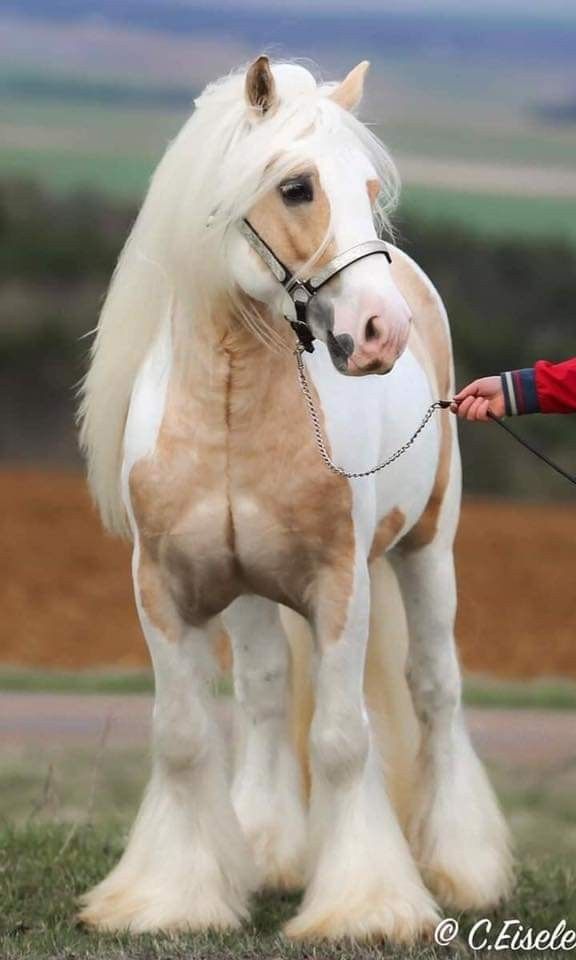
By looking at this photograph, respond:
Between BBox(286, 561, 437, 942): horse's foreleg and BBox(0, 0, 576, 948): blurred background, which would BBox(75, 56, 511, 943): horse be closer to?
BBox(286, 561, 437, 942): horse's foreleg

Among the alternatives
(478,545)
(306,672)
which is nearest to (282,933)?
(306,672)

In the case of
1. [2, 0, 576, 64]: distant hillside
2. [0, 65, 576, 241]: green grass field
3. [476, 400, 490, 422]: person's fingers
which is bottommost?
[476, 400, 490, 422]: person's fingers

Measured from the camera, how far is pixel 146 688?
390 inches

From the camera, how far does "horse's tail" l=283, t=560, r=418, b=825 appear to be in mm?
5609

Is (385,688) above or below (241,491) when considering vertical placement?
below

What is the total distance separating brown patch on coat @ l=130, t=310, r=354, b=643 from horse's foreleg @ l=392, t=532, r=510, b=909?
102 centimetres

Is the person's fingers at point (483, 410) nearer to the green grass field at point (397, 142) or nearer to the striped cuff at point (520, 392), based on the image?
the striped cuff at point (520, 392)

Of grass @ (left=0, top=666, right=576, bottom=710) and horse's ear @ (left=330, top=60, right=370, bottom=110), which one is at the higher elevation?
horse's ear @ (left=330, top=60, right=370, bottom=110)

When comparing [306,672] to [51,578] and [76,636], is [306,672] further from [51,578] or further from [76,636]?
[51,578]

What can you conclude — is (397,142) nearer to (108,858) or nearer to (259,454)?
(108,858)

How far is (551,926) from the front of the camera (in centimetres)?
511

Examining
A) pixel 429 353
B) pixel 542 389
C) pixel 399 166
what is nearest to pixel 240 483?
pixel 542 389

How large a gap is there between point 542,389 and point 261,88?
1.02 m

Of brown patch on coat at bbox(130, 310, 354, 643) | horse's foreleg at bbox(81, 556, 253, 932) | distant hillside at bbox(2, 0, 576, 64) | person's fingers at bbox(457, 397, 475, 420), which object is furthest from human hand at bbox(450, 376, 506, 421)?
distant hillside at bbox(2, 0, 576, 64)
